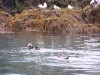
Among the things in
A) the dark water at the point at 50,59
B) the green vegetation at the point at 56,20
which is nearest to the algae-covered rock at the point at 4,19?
the green vegetation at the point at 56,20

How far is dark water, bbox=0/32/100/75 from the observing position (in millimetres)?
32781

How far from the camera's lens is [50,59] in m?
39.2

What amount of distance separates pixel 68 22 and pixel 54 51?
2811cm

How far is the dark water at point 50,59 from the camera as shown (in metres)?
32.8

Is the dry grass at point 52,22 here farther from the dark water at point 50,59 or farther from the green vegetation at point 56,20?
the dark water at point 50,59

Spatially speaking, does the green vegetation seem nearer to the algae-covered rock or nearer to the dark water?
the algae-covered rock

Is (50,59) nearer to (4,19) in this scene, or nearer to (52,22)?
(52,22)

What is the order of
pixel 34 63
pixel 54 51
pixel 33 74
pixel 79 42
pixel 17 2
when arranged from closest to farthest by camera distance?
1. pixel 33 74
2. pixel 34 63
3. pixel 54 51
4. pixel 79 42
5. pixel 17 2

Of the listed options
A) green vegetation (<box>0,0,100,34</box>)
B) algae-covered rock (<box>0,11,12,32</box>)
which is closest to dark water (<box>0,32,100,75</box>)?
green vegetation (<box>0,0,100,34</box>)

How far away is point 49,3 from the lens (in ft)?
291

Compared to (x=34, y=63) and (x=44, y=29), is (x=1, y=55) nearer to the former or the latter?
(x=34, y=63)

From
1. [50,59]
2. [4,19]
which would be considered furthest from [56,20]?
[50,59]

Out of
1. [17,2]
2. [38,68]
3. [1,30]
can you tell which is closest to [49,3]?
[17,2]

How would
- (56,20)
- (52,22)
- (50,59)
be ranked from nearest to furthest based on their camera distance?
(50,59) → (52,22) → (56,20)
